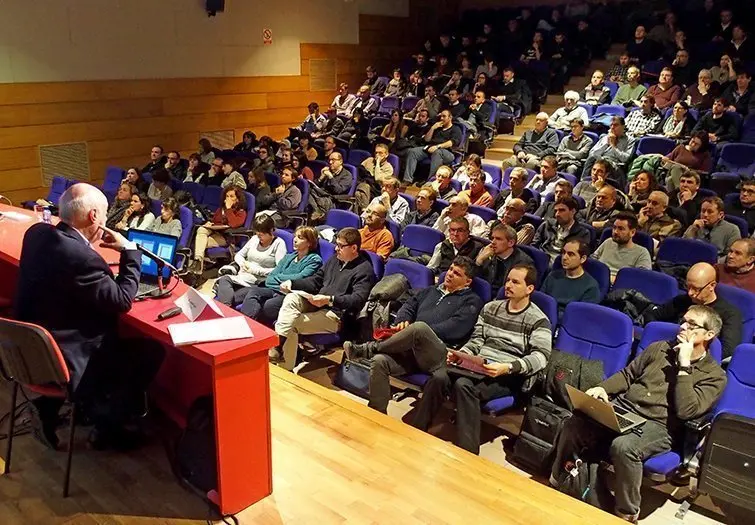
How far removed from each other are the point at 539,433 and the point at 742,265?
5.13 ft

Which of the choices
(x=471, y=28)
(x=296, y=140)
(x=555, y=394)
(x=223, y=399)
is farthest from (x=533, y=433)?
(x=471, y=28)

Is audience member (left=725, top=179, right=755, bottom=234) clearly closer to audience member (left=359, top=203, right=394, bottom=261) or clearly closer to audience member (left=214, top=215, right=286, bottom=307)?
audience member (left=359, top=203, right=394, bottom=261)

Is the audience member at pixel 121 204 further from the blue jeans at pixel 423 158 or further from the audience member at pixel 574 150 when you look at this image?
the audience member at pixel 574 150

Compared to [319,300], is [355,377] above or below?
below

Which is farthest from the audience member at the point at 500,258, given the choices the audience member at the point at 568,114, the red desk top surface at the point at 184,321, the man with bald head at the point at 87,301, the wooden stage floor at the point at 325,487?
the audience member at the point at 568,114

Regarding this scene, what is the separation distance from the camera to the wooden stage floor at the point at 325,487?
2205mm

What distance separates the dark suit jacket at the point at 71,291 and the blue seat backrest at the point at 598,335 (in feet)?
6.58

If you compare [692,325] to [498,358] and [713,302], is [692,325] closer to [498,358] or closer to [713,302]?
[713,302]

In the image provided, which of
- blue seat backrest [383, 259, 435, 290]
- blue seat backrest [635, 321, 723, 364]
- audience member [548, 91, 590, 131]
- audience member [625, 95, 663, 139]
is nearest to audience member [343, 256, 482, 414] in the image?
blue seat backrest [383, 259, 435, 290]

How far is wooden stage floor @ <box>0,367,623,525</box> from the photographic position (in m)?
2.21

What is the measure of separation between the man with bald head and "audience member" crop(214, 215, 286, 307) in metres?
1.80

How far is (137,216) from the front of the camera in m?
5.37

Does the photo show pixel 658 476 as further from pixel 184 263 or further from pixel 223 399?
pixel 184 263

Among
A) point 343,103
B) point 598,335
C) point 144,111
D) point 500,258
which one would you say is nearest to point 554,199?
point 500,258
